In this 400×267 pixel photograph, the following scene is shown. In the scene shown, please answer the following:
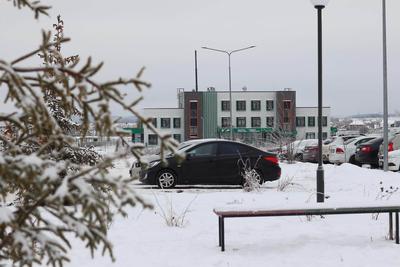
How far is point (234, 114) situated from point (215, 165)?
68089 mm

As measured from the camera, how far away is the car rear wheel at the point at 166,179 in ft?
48.6

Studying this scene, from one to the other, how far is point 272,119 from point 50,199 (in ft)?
269

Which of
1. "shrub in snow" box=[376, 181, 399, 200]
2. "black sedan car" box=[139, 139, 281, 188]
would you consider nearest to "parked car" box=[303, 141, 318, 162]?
"black sedan car" box=[139, 139, 281, 188]

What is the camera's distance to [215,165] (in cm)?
1505

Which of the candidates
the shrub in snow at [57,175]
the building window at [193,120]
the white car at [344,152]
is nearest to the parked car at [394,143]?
the white car at [344,152]

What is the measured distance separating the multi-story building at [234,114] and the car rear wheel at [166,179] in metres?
66.3

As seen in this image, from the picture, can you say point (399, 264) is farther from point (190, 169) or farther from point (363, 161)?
point (363, 161)

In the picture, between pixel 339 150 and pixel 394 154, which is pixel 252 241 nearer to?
pixel 394 154

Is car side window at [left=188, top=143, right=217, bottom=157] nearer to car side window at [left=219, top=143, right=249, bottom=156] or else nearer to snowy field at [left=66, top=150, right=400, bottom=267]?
car side window at [left=219, top=143, right=249, bottom=156]

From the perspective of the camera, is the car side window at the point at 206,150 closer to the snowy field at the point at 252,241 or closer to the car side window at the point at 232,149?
the car side window at the point at 232,149

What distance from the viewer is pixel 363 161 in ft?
73.6

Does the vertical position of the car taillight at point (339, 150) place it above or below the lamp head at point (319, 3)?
below

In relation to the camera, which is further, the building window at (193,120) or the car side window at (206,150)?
the building window at (193,120)

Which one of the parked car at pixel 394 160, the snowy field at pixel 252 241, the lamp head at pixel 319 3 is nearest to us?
the snowy field at pixel 252 241
